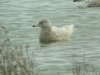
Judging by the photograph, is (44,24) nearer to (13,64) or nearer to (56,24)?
(56,24)

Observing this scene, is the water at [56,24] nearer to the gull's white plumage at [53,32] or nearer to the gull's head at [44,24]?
the gull's white plumage at [53,32]

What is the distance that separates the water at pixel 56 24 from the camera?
40.0 feet

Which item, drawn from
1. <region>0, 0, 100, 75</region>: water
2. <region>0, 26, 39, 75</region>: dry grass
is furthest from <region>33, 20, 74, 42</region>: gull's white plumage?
<region>0, 26, 39, 75</region>: dry grass

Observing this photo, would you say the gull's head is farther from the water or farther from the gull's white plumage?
the water

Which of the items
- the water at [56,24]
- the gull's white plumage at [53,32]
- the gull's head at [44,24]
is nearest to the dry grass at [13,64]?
the water at [56,24]

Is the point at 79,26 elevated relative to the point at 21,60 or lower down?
lower down

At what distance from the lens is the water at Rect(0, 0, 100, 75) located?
1220 cm

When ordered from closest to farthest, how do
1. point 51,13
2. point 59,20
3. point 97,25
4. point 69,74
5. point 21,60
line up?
1. point 21,60
2. point 69,74
3. point 97,25
4. point 59,20
5. point 51,13

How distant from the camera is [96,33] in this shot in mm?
15320

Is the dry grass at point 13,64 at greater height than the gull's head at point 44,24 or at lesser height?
greater

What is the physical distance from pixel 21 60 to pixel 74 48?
474 centimetres

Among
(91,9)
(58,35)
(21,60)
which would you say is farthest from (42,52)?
(91,9)

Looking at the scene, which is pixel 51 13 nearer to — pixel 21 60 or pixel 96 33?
pixel 96 33

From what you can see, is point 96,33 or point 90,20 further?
point 90,20
